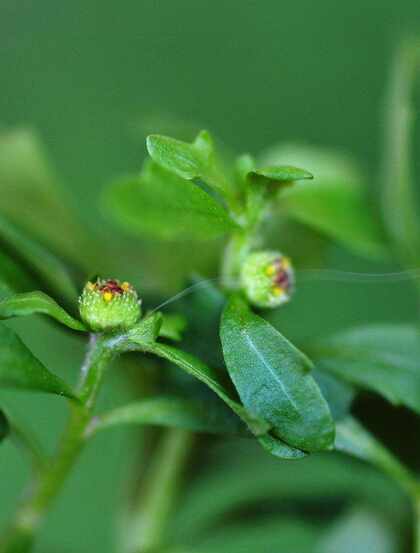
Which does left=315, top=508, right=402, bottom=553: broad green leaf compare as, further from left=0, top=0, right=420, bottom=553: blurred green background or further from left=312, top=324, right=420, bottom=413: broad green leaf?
left=0, top=0, right=420, bottom=553: blurred green background

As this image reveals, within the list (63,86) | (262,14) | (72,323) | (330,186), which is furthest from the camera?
(262,14)

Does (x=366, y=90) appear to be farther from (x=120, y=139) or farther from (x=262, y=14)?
(x=120, y=139)

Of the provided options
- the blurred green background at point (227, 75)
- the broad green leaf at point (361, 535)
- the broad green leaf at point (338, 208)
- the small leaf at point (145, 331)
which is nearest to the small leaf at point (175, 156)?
the small leaf at point (145, 331)

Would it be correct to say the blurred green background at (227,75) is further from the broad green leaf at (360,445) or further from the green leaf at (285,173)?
the green leaf at (285,173)

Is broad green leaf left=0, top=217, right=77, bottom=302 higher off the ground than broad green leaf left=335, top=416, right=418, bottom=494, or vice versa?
→ broad green leaf left=0, top=217, right=77, bottom=302

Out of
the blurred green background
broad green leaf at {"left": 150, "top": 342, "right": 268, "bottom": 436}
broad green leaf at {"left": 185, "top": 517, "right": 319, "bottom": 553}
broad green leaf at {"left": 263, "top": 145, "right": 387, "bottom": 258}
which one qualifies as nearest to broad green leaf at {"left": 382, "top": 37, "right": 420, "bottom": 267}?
broad green leaf at {"left": 263, "top": 145, "right": 387, "bottom": 258}

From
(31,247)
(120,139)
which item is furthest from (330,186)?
(120,139)
